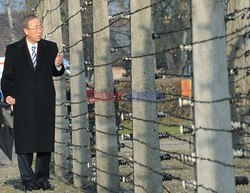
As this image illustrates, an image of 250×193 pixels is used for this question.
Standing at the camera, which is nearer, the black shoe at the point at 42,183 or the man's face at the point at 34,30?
the man's face at the point at 34,30

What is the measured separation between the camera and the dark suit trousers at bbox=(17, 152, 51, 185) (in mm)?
9031

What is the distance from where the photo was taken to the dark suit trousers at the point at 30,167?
Answer: 903cm

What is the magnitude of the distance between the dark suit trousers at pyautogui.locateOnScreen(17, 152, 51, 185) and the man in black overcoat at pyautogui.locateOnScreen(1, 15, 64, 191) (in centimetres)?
1

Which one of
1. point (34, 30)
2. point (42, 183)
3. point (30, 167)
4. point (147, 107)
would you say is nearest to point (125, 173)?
point (42, 183)

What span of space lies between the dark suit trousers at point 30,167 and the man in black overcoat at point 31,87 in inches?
0.5

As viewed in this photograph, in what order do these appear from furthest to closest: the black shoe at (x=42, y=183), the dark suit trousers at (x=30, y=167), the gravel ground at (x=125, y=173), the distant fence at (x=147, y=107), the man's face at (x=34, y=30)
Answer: the gravel ground at (x=125, y=173) < the black shoe at (x=42, y=183) < the dark suit trousers at (x=30, y=167) < the man's face at (x=34, y=30) < the distant fence at (x=147, y=107)

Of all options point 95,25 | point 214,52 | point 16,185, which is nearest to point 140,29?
point 95,25

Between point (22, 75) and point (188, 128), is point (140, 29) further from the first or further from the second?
point (22, 75)

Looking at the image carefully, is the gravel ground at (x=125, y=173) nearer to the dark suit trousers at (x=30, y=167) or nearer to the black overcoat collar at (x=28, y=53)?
the dark suit trousers at (x=30, y=167)

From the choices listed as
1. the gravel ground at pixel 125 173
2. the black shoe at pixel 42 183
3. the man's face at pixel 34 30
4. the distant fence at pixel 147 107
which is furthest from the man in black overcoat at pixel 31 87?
the gravel ground at pixel 125 173

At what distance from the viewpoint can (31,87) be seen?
8844 millimetres

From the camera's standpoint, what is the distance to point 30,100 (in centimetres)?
885

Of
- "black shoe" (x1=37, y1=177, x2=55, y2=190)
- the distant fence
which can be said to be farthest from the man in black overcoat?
the distant fence

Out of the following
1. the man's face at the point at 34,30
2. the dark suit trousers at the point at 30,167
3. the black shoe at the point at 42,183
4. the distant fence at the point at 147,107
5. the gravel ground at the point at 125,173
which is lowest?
the gravel ground at the point at 125,173
